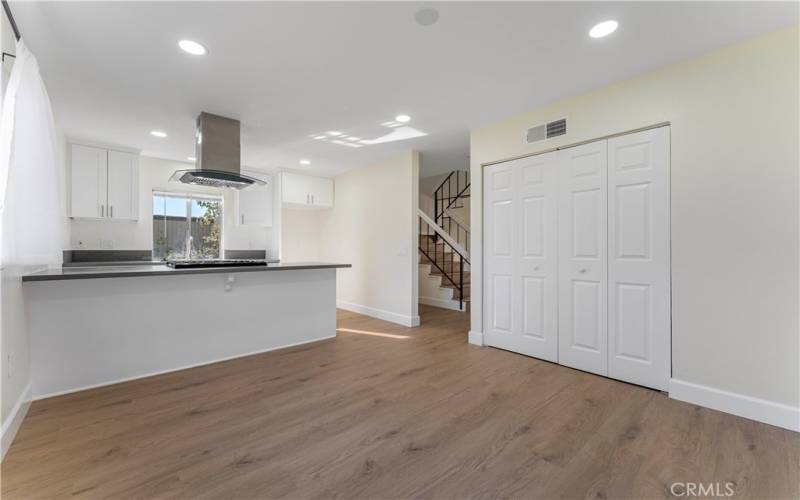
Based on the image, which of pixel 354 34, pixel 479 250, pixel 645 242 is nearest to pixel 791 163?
pixel 645 242

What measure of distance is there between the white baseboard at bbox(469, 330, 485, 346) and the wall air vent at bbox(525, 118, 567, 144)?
7.43ft

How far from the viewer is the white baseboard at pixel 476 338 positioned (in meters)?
4.03

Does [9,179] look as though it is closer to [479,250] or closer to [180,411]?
[180,411]

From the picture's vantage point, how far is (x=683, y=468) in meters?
1.80

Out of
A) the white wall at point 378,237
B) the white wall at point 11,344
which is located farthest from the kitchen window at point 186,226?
the white wall at point 11,344

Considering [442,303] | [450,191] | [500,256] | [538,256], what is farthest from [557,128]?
[450,191]

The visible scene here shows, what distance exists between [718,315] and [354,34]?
3.29m

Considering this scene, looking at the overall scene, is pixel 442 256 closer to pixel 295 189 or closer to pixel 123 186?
pixel 295 189

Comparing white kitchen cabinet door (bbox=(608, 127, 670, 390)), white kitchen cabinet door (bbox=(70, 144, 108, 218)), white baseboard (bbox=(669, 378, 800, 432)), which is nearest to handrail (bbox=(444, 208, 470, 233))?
white kitchen cabinet door (bbox=(608, 127, 670, 390))

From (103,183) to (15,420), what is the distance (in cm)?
377

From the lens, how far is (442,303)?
6.63 m

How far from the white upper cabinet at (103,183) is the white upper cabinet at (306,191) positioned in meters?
2.17

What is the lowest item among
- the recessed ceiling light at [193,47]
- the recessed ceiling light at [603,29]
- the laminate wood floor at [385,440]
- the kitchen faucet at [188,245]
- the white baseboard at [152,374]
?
the laminate wood floor at [385,440]

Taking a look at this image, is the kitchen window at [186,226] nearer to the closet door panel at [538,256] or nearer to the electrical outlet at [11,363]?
the electrical outlet at [11,363]
